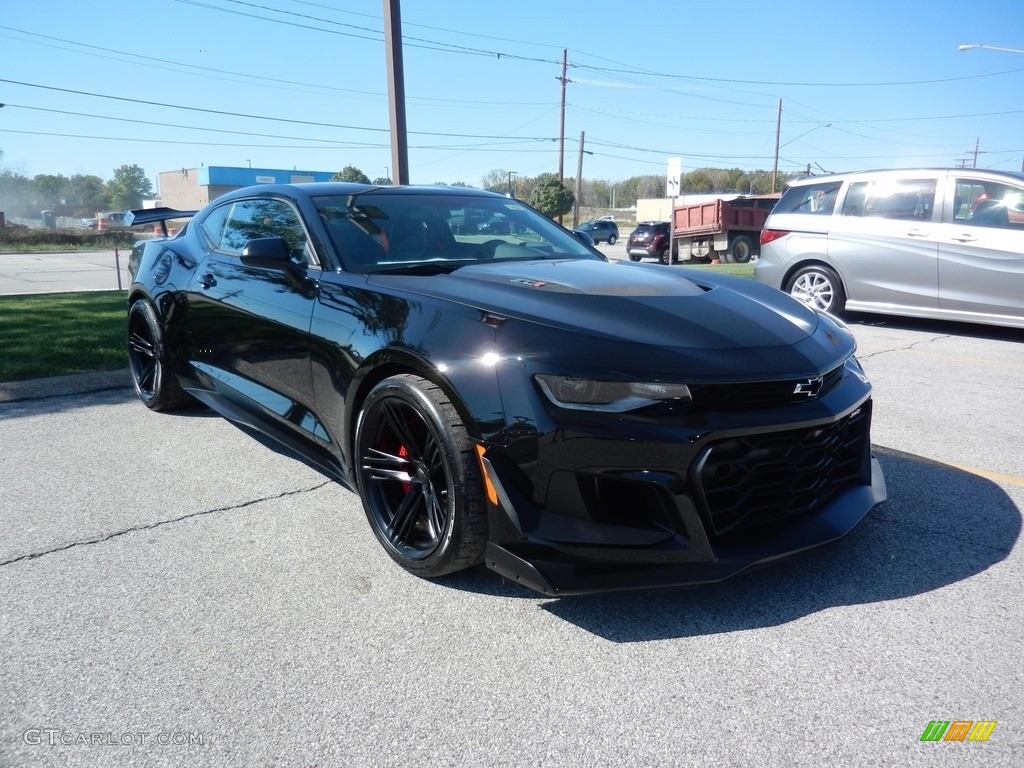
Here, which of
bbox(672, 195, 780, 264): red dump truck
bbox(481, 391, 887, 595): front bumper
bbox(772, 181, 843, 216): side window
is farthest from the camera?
bbox(672, 195, 780, 264): red dump truck

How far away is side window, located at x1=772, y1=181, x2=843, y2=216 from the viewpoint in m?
9.06

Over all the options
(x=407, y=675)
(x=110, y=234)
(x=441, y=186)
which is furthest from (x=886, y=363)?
(x=110, y=234)

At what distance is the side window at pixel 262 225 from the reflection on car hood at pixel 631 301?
0.72m

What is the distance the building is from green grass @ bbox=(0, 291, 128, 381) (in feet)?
180

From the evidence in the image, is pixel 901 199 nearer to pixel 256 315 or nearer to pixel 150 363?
pixel 256 315

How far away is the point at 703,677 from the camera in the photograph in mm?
2258


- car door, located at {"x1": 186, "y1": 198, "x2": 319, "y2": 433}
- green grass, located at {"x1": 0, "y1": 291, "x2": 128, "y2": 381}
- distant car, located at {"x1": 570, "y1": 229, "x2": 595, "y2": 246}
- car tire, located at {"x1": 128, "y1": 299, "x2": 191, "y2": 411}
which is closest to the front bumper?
car door, located at {"x1": 186, "y1": 198, "x2": 319, "y2": 433}

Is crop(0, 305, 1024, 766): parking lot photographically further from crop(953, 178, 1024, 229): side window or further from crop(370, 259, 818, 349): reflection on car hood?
crop(953, 178, 1024, 229): side window

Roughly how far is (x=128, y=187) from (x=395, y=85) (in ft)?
429

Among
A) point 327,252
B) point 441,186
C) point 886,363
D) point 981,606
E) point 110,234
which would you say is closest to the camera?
point 981,606

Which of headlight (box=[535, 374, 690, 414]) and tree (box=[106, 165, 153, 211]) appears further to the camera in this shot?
tree (box=[106, 165, 153, 211])

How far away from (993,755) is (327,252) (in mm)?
2903

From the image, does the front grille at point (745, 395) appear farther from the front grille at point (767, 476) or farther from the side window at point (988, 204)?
the side window at point (988, 204)

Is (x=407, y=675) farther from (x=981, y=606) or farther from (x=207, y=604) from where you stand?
(x=981, y=606)
